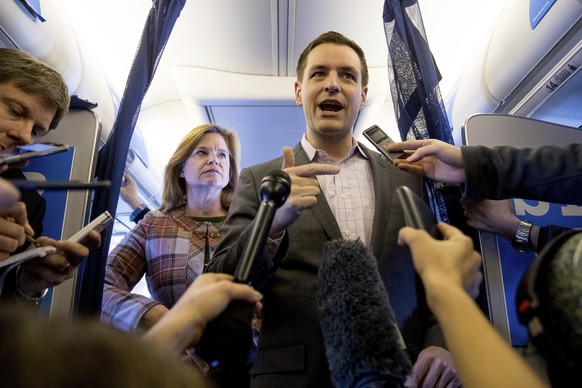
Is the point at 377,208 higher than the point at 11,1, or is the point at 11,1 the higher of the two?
the point at 11,1

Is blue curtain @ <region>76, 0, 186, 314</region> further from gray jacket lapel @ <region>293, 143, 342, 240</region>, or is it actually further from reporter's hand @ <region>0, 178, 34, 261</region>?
gray jacket lapel @ <region>293, 143, 342, 240</region>

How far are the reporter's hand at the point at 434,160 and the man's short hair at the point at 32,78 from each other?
1102 mm

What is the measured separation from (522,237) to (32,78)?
1627 millimetres

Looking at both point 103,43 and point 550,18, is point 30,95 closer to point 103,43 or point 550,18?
point 103,43

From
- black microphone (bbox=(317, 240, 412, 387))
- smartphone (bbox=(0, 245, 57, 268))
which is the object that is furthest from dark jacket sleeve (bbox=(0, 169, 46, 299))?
black microphone (bbox=(317, 240, 412, 387))

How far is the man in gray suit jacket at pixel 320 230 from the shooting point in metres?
1.14

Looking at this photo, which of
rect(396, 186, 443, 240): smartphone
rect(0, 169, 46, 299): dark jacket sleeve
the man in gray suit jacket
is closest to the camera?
rect(396, 186, 443, 240): smartphone

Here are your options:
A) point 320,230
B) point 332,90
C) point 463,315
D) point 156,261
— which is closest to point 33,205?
point 156,261

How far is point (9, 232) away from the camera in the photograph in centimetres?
116

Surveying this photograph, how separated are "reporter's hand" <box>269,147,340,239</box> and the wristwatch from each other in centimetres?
70

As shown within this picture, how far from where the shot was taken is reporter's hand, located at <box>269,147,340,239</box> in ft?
3.57

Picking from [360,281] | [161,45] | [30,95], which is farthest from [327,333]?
[161,45]

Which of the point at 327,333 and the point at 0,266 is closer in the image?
the point at 327,333

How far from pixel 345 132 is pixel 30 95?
3.39 feet
